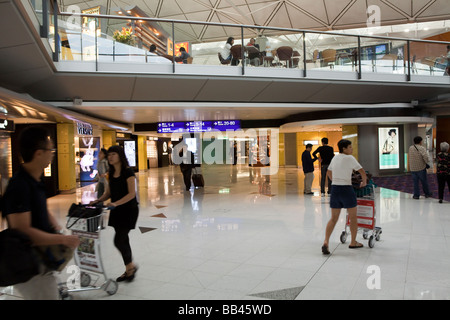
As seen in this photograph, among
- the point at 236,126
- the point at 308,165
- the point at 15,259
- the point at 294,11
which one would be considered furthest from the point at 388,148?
the point at 15,259

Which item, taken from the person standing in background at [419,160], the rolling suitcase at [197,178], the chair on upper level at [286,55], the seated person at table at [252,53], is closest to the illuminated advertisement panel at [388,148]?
the person standing in background at [419,160]

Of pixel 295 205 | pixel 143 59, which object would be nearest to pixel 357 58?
pixel 295 205

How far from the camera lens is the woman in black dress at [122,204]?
4.34 meters

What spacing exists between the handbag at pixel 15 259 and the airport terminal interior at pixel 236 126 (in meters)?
1.50

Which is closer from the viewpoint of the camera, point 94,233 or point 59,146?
point 94,233

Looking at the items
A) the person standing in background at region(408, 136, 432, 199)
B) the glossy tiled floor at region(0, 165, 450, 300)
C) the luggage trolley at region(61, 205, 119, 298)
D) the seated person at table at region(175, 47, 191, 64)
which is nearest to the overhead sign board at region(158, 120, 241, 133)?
the seated person at table at region(175, 47, 191, 64)

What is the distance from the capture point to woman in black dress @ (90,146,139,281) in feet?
14.2

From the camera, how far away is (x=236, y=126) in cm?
1823

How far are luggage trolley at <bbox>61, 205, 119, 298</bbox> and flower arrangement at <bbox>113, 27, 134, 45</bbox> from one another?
763 cm

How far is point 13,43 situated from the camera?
6.46 metres

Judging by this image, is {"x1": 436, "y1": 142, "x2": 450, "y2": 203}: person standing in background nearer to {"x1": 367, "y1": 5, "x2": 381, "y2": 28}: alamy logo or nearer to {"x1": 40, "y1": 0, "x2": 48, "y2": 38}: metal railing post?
{"x1": 40, "y1": 0, "x2": 48, "y2": 38}: metal railing post

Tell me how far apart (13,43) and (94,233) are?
456cm

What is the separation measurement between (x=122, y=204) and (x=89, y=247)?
24.2 inches
